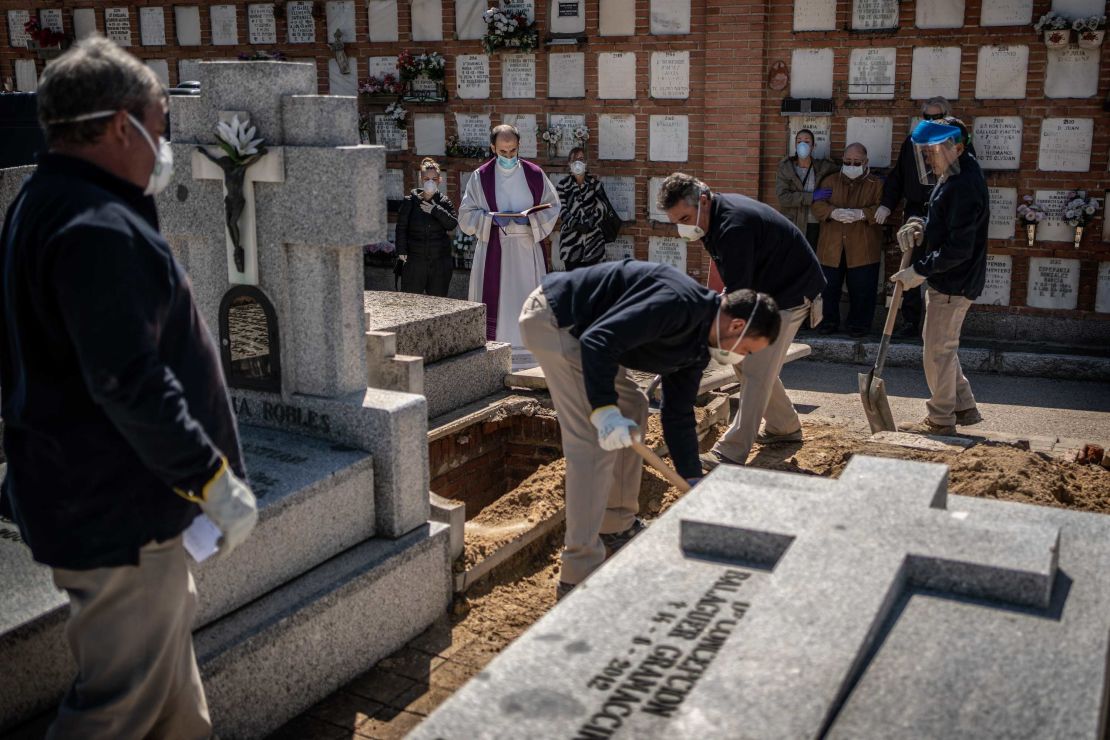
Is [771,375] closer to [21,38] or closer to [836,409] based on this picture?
[836,409]

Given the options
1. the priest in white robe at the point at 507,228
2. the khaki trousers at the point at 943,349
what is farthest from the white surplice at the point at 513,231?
the khaki trousers at the point at 943,349

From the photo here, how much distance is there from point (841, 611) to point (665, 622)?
431 millimetres

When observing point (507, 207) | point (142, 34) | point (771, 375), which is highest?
point (142, 34)

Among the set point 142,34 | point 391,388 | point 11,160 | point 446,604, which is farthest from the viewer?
point 142,34

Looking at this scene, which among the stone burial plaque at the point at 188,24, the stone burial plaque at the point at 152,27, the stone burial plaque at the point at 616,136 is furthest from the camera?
the stone burial plaque at the point at 152,27

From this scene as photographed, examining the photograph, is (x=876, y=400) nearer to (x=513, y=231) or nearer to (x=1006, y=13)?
(x=513, y=231)

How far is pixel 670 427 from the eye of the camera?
5074 millimetres

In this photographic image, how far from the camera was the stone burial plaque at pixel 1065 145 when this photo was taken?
9656mm

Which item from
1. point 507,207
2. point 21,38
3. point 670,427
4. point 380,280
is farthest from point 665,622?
point 21,38

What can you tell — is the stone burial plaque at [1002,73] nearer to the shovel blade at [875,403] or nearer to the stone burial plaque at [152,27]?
the shovel blade at [875,403]

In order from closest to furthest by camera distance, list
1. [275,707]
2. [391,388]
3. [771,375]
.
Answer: [275,707], [391,388], [771,375]

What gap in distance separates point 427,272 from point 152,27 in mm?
5661

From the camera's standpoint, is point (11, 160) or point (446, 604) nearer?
point (446, 604)

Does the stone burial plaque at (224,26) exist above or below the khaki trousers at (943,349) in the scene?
above
